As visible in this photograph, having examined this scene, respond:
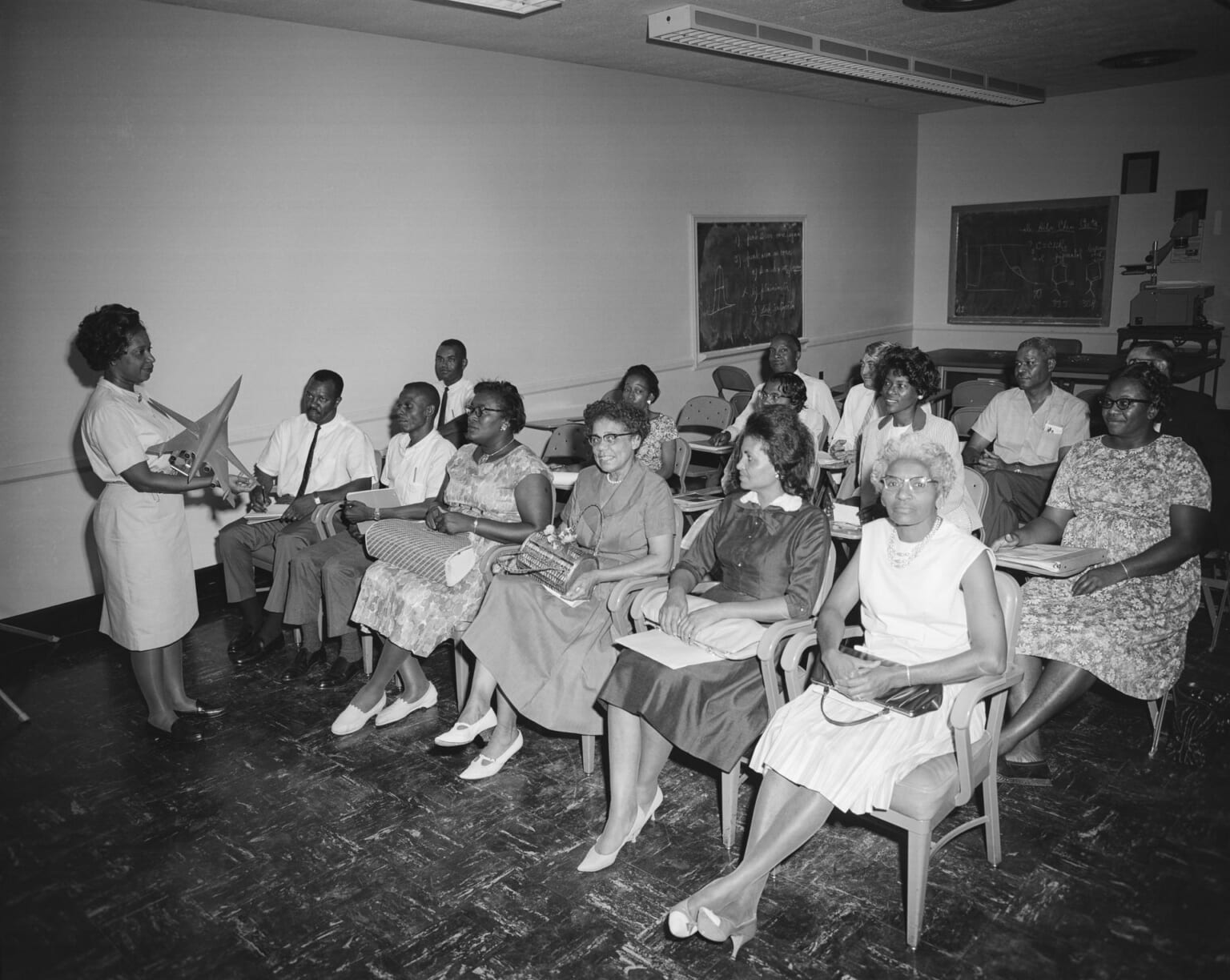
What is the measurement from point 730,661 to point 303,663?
242 centimetres

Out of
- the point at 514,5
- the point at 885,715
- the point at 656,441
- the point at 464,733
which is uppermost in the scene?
the point at 514,5

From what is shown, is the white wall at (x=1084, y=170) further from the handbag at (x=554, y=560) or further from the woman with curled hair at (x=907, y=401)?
the handbag at (x=554, y=560)

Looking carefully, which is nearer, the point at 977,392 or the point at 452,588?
the point at 452,588

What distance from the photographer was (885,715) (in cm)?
262

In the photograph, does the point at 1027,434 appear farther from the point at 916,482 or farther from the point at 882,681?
the point at 882,681

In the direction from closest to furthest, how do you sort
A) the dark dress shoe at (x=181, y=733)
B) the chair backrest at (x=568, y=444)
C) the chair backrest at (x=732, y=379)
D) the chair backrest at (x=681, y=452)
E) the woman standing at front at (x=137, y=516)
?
the woman standing at front at (x=137, y=516) < the dark dress shoe at (x=181, y=733) < the chair backrest at (x=681, y=452) < the chair backrest at (x=568, y=444) < the chair backrest at (x=732, y=379)

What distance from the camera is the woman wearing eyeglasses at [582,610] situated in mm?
3307

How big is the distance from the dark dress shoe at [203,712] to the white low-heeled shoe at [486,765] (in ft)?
4.08

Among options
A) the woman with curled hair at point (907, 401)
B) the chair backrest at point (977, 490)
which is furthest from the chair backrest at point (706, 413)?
the chair backrest at point (977, 490)

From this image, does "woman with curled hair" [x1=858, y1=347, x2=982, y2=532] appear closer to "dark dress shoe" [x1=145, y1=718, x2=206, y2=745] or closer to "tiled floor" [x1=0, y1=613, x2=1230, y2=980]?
"tiled floor" [x1=0, y1=613, x2=1230, y2=980]

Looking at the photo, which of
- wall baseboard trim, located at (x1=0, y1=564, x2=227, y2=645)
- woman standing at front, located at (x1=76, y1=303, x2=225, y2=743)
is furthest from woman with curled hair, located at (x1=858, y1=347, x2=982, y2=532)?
wall baseboard trim, located at (x1=0, y1=564, x2=227, y2=645)

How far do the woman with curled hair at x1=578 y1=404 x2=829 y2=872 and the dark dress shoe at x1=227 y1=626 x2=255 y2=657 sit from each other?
8.05 ft

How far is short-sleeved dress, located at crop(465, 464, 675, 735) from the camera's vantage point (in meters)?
3.30

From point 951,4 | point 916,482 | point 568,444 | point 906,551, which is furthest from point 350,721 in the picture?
point 951,4
